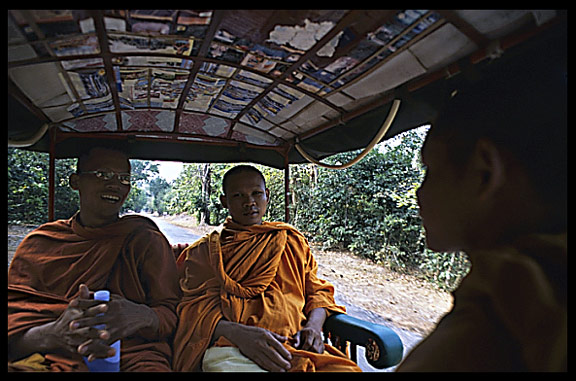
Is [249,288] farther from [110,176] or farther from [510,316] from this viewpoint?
[510,316]

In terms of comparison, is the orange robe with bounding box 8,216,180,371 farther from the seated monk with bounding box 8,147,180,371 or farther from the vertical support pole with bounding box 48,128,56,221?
the vertical support pole with bounding box 48,128,56,221

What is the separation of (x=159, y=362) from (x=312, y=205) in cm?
261

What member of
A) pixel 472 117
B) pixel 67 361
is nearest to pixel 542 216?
pixel 472 117

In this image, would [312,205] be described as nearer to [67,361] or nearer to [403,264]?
[403,264]

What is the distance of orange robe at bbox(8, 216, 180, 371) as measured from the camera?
135 cm

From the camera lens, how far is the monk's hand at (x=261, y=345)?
4.50 ft

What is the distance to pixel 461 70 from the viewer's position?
3.67 feet

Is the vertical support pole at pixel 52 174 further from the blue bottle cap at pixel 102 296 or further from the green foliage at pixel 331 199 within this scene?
the blue bottle cap at pixel 102 296

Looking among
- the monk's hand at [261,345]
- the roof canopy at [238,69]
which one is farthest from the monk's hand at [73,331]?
the roof canopy at [238,69]

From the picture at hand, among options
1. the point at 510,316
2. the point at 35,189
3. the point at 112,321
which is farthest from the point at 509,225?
the point at 35,189

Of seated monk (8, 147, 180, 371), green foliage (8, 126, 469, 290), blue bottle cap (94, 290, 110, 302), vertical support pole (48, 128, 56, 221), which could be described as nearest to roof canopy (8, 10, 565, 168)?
vertical support pole (48, 128, 56, 221)

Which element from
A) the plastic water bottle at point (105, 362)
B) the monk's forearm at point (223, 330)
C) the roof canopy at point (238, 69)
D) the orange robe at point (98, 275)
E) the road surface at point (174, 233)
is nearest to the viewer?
the roof canopy at point (238, 69)

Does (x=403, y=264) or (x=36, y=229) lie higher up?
(x=36, y=229)

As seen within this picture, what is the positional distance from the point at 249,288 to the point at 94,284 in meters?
0.68
